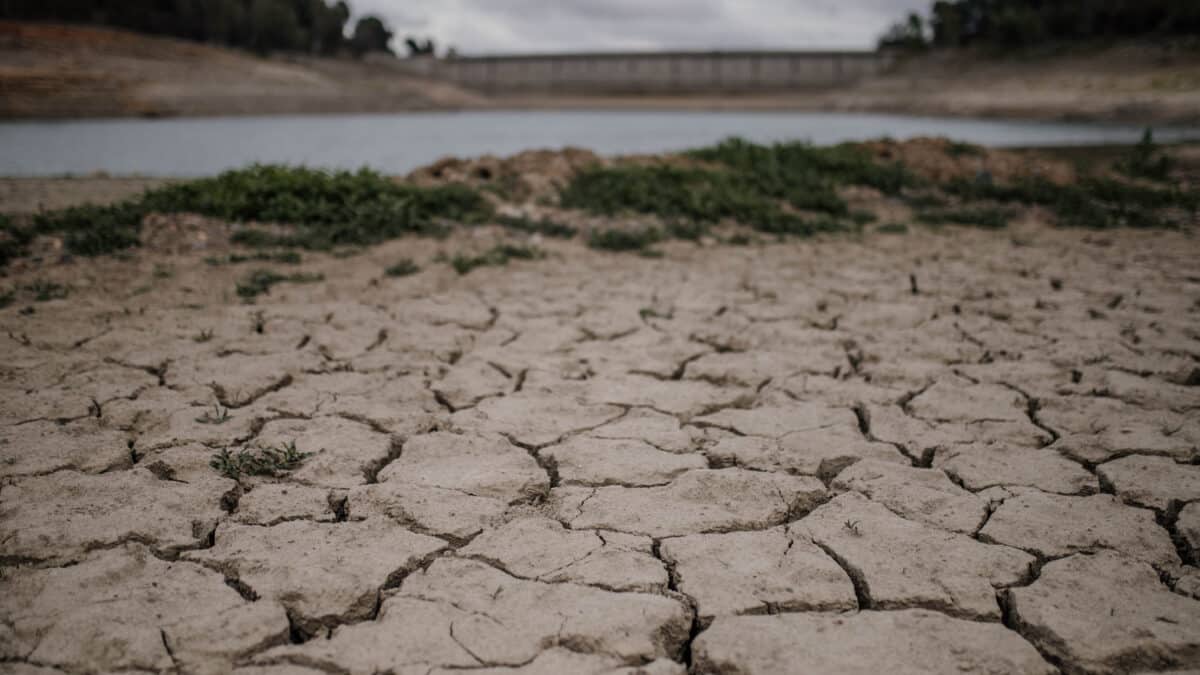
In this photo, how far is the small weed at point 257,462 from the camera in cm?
224

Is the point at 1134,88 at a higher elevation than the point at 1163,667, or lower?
higher

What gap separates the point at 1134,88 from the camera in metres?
25.4

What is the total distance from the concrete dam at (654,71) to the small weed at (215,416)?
174 feet

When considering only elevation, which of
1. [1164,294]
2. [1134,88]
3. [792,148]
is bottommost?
[1164,294]

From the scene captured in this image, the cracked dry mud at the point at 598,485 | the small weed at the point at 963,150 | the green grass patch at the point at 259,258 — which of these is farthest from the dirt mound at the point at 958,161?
the green grass patch at the point at 259,258

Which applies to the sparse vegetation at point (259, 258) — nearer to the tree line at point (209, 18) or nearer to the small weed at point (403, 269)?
the small weed at point (403, 269)

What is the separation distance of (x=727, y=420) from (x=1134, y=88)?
2964cm

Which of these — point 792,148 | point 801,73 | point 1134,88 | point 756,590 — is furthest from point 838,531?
point 801,73

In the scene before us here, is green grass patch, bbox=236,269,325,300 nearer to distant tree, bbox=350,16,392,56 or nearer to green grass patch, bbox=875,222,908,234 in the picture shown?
green grass patch, bbox=875,222,908,234

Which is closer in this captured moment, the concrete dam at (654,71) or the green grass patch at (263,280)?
the green grass patch at (263,280)

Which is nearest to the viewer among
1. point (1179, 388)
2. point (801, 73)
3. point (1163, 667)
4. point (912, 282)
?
point (1163, 667)

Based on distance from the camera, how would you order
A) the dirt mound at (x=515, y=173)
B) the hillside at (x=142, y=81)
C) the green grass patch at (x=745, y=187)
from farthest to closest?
the hillside at (x=142, y=81), the dirt mound at (x=515, y=173), the green grass patch at (x=745, y=187)

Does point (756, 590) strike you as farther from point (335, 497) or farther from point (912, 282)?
point (912, 282)

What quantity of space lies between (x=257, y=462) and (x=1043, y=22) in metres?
49.6
